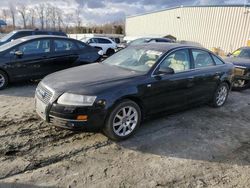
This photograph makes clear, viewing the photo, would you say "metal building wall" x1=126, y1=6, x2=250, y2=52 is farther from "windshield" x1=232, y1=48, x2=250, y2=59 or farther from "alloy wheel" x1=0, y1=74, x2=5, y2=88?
"alloy wheel" x1=0, y1=74, x2=5, y2=88

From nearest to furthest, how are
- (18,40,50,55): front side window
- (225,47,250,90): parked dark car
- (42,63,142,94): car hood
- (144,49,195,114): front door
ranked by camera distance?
(42,63,142,94): car hood
(144,49,195,114): front door
(18,40,50,55): front side window
(225,47,250,90): parked dark car

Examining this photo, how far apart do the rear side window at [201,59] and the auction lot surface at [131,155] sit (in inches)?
48.1

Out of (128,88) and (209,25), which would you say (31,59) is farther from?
(209,25)

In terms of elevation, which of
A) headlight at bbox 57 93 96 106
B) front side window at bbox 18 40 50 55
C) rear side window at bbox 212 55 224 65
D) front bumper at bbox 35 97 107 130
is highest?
front side window at bbox 18 40 50 55

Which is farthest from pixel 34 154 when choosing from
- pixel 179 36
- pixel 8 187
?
pixel 179 36

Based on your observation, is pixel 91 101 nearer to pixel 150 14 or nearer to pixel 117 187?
pixel 117 187

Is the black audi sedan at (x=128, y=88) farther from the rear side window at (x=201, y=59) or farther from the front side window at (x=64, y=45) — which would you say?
the front side window at (x=64, y=45)

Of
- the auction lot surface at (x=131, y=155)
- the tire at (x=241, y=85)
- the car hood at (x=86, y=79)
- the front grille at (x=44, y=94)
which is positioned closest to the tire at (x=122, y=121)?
the auction lot surface at (x=131, y=155)

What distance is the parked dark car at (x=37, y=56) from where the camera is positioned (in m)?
6.87

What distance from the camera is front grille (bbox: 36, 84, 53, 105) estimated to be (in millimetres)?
3792

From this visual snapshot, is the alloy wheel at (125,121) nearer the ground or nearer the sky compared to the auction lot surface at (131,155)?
nearer the sky

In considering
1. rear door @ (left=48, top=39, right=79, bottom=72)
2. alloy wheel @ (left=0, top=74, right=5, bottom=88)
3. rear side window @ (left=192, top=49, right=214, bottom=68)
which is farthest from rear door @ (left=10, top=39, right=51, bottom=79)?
rear side window @ (left=192, top=49, right=214, bottom=68)

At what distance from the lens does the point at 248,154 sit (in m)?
3.91

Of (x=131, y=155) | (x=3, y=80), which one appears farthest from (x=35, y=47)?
(x=131, y=155)
